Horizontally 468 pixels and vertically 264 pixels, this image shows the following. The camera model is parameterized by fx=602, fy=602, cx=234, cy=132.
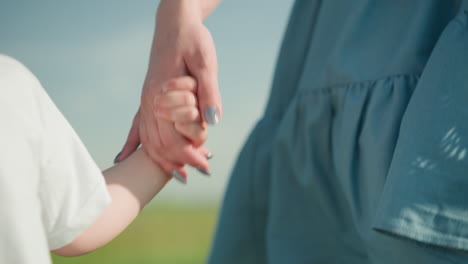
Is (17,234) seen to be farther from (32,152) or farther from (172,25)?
(172,25)

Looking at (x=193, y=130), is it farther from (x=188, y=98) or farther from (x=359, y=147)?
(x=359, y=147)

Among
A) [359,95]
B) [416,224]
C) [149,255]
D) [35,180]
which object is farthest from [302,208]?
[149,255]

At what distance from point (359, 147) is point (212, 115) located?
0.23 meters

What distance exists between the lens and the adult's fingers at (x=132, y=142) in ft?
3.29

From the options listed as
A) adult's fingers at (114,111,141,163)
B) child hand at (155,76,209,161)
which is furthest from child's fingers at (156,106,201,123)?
adult's fingers at (114,111,141,163)

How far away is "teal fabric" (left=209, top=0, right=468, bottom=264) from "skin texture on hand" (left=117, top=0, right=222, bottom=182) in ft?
0.49

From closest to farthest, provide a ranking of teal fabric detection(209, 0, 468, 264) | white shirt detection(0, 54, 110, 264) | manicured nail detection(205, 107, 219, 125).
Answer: white shirt detection(0, 54, 110, 264), teal fabric detection(209, 0, 468, 264), manicured nail detection(205, 107, 219, 125)

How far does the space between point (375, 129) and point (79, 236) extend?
402mm

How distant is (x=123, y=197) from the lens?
0.82 m

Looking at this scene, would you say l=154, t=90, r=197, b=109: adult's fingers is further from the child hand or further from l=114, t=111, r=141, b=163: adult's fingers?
l=114, t=111, r=141, b=163: adult's fingers

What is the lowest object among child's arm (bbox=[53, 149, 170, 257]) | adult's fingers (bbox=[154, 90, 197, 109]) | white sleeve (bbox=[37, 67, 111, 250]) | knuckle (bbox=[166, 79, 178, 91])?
child's arm (bbox=[53, 149, 170, 257])

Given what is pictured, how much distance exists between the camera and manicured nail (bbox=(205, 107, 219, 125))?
0.92 m

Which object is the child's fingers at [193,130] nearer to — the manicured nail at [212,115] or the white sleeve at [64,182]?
the manicured nail at [212,115]

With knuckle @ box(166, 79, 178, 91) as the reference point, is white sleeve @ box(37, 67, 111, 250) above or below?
below
